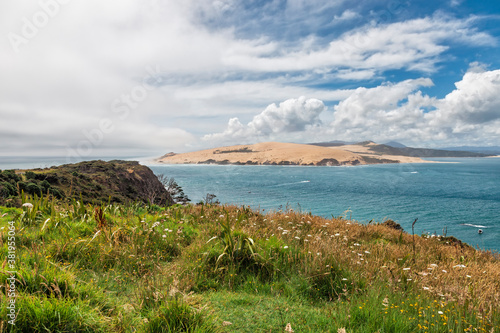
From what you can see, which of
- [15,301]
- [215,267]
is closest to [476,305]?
[215,267]

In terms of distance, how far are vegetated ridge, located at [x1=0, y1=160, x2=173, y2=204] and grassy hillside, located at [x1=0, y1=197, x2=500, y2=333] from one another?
7024mm

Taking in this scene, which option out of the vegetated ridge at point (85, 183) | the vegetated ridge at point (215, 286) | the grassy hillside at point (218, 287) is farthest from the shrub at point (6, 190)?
the grassy hillside at point (218, 287)

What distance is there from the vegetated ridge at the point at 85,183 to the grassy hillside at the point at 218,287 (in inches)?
277

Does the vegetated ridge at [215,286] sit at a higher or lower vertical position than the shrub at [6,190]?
lower

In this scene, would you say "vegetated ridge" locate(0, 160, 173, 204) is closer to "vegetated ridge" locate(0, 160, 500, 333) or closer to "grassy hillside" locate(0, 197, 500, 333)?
"vegetated ridge" locate(0, 160, 500, 333)

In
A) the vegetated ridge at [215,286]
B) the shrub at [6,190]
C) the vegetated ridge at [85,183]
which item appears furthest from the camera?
the vegetated ridge at [85,183]

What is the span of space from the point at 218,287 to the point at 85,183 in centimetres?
2780

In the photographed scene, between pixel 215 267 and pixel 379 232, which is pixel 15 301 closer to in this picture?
pixel 215 267

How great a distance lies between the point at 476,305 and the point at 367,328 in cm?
214

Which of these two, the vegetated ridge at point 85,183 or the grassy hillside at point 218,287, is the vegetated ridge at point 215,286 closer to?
the grassy hillside at point 218,287

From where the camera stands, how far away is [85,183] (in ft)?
89.2

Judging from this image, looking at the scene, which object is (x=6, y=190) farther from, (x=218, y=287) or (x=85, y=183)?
(x=218, y=287)

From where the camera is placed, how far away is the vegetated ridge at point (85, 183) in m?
17.6

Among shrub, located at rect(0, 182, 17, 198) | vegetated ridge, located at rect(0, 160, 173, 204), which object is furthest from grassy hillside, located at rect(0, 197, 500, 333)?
shrub, located at rect(0, 182, 17, 198)
